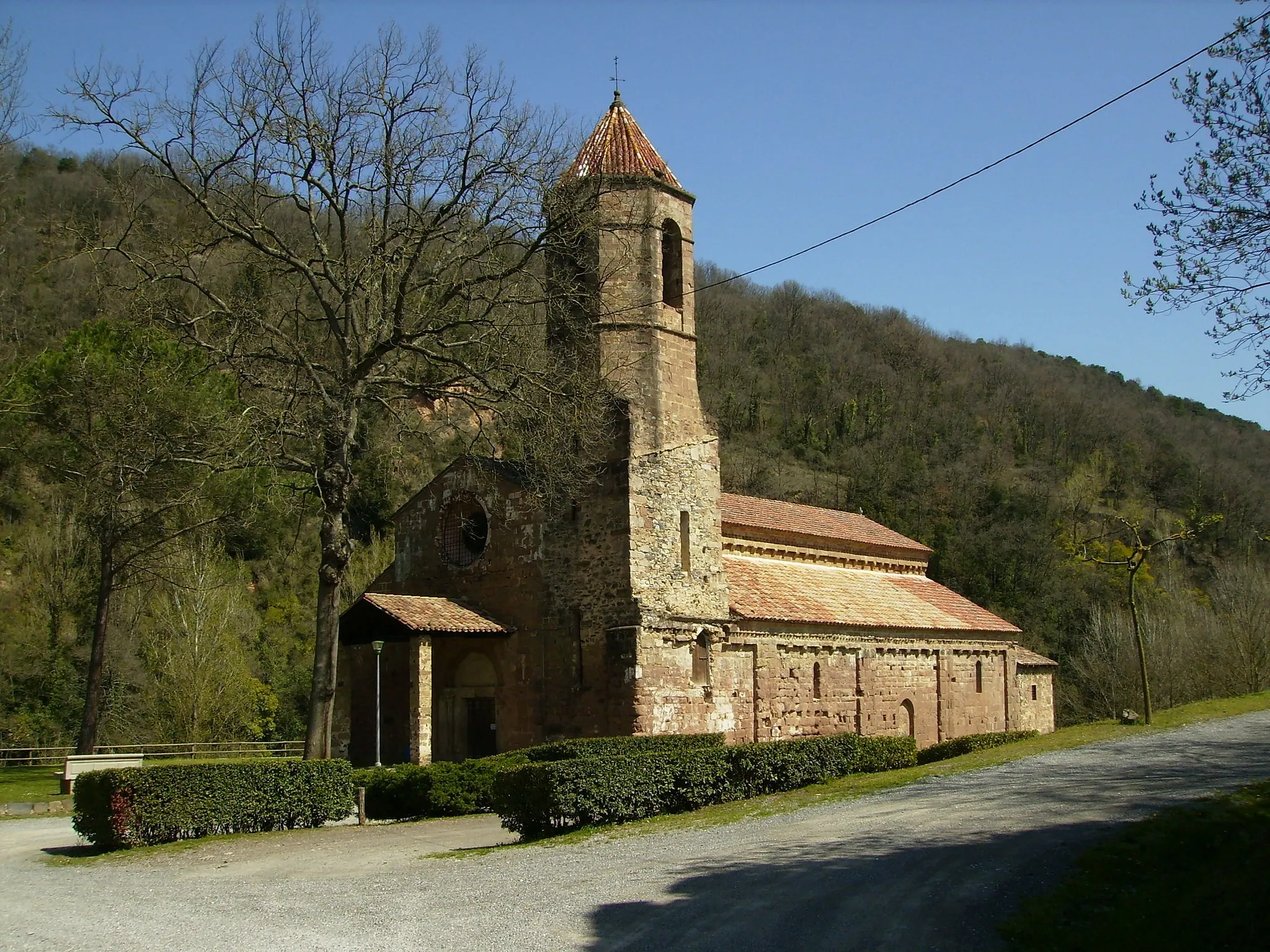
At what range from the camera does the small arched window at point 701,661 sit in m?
22.6

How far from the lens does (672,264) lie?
23.9m

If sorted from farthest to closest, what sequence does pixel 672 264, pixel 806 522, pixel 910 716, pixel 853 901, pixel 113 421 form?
pixel 806 522 → pixel 910 716 → pixel 113 421 → pixel 672 264 → pixel 853 901

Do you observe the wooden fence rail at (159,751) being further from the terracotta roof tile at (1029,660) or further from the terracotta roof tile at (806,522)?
the terracotta roof tile at (1029,660)

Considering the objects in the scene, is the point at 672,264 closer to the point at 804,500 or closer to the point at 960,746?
the point at 960,746

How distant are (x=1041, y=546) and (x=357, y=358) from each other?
1850 inches

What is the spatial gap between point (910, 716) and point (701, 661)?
8.54m

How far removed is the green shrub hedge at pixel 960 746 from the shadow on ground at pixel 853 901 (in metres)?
→ 13.2

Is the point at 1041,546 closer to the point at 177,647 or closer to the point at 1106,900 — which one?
the point at 177,647

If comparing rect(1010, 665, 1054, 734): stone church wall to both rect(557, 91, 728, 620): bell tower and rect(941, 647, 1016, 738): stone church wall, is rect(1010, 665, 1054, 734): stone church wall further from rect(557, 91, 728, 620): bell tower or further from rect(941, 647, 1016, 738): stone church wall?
rect(557, 91, 728, 620): bell tower

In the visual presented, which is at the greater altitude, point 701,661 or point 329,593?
point 329,593

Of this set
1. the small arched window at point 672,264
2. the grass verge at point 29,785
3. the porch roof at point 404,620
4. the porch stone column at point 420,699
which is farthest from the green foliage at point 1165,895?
the grass verge at point 29,785

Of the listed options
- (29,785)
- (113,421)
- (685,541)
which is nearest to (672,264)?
(685,541)

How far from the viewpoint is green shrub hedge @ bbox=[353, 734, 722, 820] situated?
18562 mm

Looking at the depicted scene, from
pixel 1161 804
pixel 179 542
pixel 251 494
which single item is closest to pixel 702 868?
pixel 1161 804
